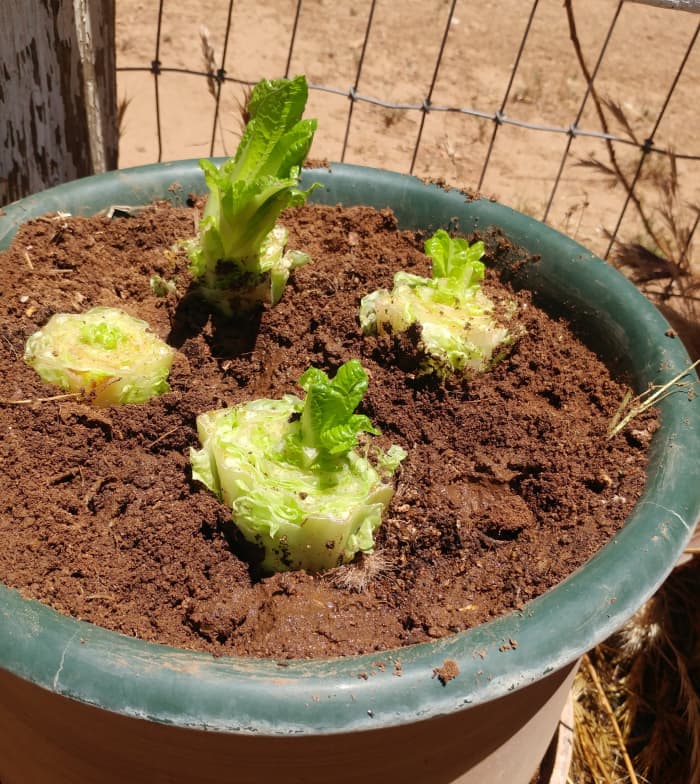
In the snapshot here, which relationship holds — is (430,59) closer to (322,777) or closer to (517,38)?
(517,38)

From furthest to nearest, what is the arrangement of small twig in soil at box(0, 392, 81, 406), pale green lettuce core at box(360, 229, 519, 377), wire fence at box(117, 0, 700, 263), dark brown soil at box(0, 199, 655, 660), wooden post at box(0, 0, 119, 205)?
1. wire fence at box(117, 0, 700, 263)
2. wooden post at box(0, 0, 119, 205)
3. pale green lettuce core at box(360, 229, 519, 377)
4. small twig in soil at box(0, 392, 81, 406)
5. dark brown soil at box(0, 199, 655, 660)

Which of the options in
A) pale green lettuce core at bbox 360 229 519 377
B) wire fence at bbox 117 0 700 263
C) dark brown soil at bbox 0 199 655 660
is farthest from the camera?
wire fence at bbox 117 0 700 263

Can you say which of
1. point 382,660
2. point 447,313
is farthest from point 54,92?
point 382,660

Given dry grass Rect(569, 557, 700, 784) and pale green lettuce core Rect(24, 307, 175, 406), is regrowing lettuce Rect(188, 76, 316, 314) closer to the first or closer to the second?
pale green lettuce core Rect(24, 307, 175, 406)

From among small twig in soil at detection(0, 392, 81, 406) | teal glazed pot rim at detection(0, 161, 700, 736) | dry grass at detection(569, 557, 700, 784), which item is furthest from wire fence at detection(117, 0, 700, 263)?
teal glazed pot rim at detection(0, 161, 700, 736)

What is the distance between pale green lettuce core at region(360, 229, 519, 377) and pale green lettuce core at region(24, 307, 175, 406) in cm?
48

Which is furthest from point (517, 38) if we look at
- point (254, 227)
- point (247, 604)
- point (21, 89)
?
point (247, 604)

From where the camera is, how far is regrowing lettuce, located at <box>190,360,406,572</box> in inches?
54.1

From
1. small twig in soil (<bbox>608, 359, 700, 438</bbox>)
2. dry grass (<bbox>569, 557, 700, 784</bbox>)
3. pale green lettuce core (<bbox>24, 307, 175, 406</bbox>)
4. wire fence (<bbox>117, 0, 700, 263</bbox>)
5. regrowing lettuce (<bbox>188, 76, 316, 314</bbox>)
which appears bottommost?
dry grass (<bbox>569, 557, 700, 784</bbox>)

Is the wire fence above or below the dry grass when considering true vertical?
above

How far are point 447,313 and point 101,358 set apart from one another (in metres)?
0.74

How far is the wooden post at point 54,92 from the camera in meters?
2.22

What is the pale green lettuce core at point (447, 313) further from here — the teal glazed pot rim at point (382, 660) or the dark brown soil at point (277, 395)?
the teal glazed pot rim at point (382, 660)

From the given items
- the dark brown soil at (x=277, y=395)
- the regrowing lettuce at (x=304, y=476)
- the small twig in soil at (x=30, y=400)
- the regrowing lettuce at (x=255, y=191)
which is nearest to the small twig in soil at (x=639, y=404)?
the dark brown soil at (x=277, y=395)
